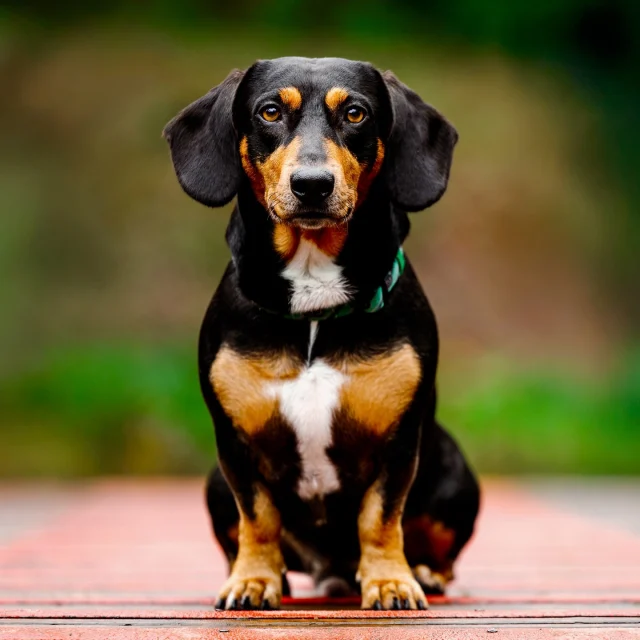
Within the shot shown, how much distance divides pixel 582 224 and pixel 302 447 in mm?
6972

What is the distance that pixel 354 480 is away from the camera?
2904mm

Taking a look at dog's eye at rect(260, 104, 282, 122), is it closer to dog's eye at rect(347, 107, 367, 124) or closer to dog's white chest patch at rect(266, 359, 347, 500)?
dog's eye at rect(347, 107, 367, 124)

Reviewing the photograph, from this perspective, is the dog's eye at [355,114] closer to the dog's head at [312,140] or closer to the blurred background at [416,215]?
the dog's head at [312,140]

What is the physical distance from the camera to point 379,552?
2.85m

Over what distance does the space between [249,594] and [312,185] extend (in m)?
0.96

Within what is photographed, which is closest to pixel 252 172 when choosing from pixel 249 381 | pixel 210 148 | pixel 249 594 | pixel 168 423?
pixel 210 148

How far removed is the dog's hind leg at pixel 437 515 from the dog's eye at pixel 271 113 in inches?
37.1

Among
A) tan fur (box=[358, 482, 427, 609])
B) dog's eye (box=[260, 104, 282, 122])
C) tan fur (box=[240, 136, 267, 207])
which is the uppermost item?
dog's eye (box=[260, 104, 282, 122])

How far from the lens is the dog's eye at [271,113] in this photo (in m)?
2.80

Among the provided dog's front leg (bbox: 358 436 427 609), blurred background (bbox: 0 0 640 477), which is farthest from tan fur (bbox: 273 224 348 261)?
blurred background (bbox: 0 0 640 477)

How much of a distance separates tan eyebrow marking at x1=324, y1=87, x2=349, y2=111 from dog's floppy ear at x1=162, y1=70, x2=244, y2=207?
0.26 meters

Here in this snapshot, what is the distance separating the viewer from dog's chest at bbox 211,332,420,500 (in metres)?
2.78

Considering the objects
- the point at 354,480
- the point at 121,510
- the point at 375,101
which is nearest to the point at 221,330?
the point at 354,480

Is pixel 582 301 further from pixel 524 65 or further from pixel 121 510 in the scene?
pixel 121 510
